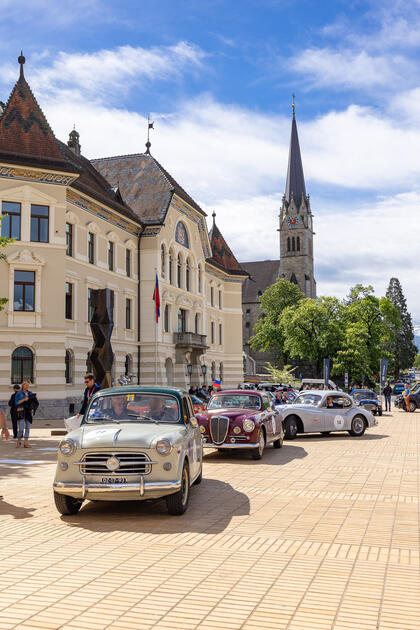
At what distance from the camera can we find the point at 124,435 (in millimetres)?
8852

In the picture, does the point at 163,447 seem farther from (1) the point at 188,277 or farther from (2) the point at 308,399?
(1) the point at 188,277

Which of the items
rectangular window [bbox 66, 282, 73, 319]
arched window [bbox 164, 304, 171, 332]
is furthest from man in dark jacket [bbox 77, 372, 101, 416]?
arched window [bbox 164, 304, 171, 332]

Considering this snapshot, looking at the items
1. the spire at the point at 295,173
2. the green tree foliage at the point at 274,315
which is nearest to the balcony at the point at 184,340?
the green tree foliage at the point at 274,315

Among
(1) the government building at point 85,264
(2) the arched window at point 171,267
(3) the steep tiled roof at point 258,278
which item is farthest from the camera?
(3) the steep tiled roof at point 258,278

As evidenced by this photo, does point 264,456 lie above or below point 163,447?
below

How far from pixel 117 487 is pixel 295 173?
109411mm

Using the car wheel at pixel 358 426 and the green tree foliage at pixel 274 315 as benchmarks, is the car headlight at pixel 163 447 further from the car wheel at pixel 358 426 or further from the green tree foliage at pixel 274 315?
the green tree foliage at pixel 274 315

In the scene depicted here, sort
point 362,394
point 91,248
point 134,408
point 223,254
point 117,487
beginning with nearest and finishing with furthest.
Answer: point 117,487
point 134,408
point 91,248
point 362,394
point 223,254

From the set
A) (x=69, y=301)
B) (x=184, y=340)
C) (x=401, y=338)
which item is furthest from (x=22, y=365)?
(x=401, y=338)

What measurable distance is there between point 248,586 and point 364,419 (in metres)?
16.6

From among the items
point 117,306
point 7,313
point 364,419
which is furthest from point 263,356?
point 364,419

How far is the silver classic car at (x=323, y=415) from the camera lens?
20734 millimetres

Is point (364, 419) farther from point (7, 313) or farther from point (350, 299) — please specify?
point (350, 299)

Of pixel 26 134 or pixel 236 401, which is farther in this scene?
pixel 26 134
